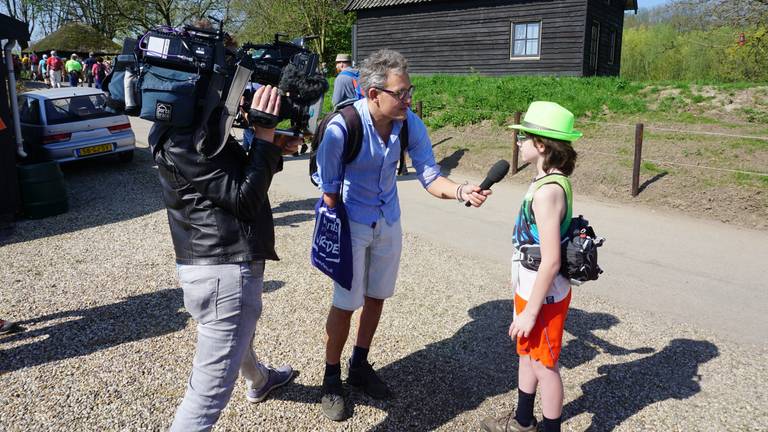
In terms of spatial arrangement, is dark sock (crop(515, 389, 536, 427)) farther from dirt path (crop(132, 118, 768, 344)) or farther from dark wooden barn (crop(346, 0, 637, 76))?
dark wooden barn (crop(346, 0, 637, 76))

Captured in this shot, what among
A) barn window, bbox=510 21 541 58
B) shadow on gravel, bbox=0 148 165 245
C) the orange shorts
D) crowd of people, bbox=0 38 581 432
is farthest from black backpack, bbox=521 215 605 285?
barn window, bbox=510 21 541 58

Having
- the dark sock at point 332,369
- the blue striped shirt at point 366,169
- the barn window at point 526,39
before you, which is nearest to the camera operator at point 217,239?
the blue striped shirt at point 366,169

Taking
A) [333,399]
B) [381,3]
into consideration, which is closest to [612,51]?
[381,3]

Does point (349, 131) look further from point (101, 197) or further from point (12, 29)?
point (101, 197)

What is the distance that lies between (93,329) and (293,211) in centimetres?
404

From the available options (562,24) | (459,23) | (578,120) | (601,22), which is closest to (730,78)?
(601,22)

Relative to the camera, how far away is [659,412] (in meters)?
3.36

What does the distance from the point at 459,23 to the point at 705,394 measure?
17957mm

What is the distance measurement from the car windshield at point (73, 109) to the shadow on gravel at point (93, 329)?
22.9 ft

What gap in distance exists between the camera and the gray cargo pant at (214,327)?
7.75ft

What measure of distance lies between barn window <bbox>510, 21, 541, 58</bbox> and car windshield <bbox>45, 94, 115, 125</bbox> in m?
13.0

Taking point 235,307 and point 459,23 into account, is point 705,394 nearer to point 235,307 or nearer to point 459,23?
point 235,307

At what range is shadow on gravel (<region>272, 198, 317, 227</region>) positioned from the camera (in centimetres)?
784

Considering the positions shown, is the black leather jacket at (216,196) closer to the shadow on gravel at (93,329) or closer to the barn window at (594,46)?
the shadow on gravel at (93,329)
